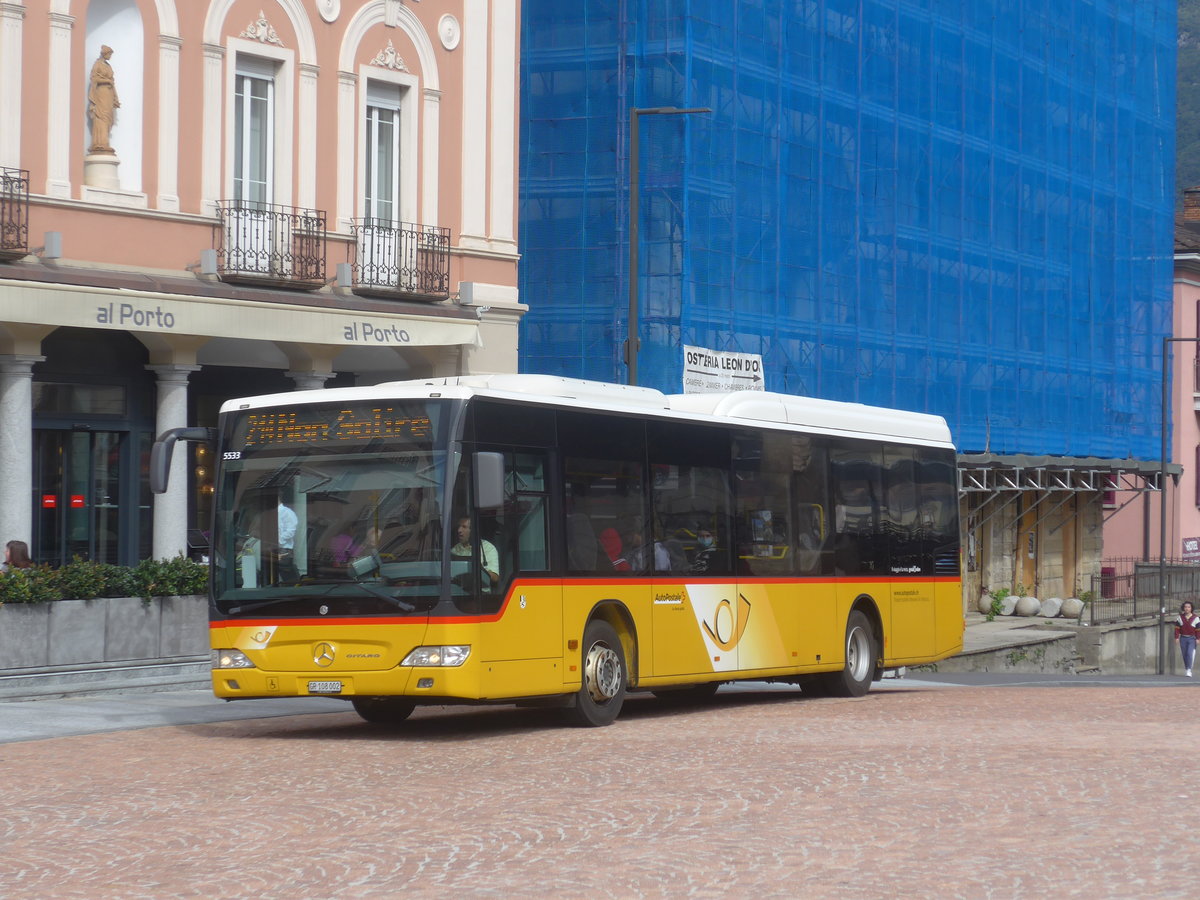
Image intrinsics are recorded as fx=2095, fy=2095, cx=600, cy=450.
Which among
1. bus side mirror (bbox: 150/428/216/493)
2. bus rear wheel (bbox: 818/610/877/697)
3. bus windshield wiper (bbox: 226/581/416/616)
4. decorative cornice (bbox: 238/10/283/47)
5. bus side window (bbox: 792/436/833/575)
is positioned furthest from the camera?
decorative cornice (bbox: 238/10/283/47)

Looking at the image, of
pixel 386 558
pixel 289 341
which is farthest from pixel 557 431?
pixel 289 341

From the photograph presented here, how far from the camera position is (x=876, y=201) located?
4328cm

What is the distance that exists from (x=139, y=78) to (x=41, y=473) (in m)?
5.05

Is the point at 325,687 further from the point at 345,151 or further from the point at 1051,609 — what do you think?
the point at 1051,609

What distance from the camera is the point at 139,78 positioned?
2594 centimetres

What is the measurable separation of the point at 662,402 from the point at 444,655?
14.6 feet

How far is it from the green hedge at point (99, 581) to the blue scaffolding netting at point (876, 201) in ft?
50.1

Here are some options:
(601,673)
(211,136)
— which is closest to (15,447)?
(211,136)

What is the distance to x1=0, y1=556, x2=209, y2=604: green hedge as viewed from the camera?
20906mm

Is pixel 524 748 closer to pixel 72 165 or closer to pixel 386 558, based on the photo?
pixel 386 558

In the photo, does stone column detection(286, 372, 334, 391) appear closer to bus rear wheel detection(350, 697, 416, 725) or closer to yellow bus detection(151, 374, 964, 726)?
yellow bus detection(151, 374, 964, 726)

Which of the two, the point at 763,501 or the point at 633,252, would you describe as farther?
the point at 633,252

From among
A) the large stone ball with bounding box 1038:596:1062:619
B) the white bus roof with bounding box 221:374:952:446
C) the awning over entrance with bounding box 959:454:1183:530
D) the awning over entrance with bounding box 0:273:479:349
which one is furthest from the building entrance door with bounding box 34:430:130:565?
the large stone ball with bounding box 1038:596:1062:619

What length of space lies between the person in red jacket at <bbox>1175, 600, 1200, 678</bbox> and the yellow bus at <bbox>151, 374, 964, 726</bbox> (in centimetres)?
2850
